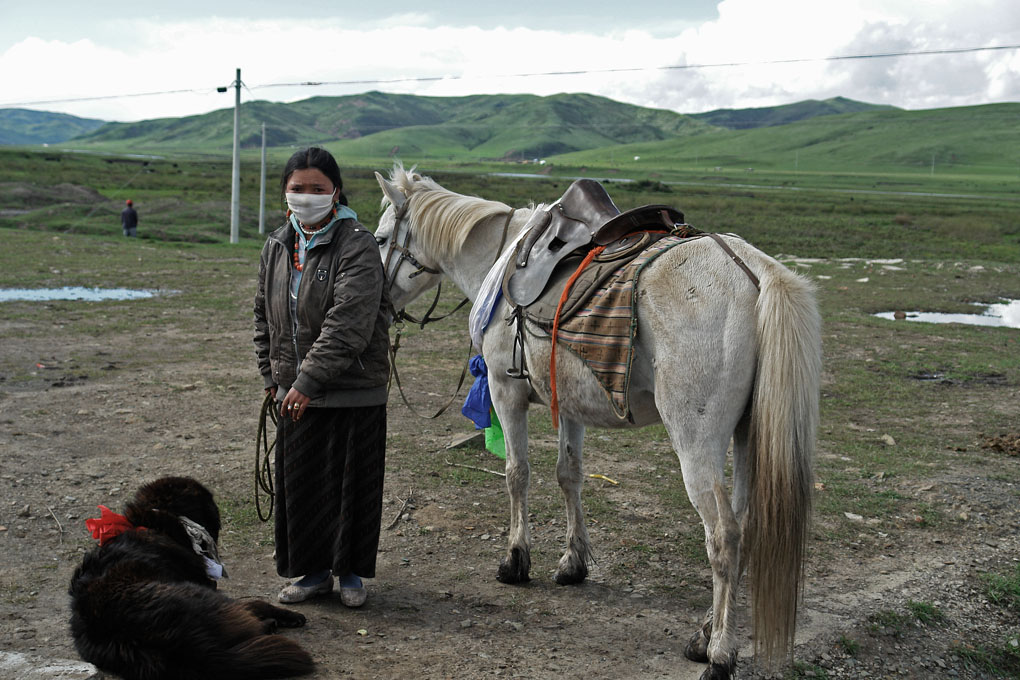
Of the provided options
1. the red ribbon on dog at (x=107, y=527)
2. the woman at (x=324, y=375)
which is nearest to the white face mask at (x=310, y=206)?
the woman at (x=324, y=375)

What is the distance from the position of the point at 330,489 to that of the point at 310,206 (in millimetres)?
1401

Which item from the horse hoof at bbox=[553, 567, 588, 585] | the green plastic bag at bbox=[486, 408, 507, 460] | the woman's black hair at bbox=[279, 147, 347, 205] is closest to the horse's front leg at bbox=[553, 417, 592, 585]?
the horse hoof at bbox=[553, 567, 588, 585]

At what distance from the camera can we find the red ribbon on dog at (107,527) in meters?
3.33

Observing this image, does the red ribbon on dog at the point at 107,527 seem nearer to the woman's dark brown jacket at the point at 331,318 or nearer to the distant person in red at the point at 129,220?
the woman's dark brown jacket at the point at 331,318

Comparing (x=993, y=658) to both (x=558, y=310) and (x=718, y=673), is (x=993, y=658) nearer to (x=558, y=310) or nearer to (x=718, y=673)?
(x=718, y=673)

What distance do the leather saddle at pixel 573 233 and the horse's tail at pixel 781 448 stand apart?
31.5 inches

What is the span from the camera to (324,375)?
360cm

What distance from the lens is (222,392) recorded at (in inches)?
315

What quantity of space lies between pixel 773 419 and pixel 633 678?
4.24 feet

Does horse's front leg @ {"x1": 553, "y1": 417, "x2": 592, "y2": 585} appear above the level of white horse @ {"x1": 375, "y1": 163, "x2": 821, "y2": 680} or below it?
below

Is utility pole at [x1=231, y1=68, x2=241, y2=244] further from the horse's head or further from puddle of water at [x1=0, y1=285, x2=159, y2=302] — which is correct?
the horse's head

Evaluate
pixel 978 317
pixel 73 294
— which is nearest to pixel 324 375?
pixel 73 294

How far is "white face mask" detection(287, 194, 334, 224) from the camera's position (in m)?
3.69

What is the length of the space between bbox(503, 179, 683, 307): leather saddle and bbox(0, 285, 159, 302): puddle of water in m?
11.3
